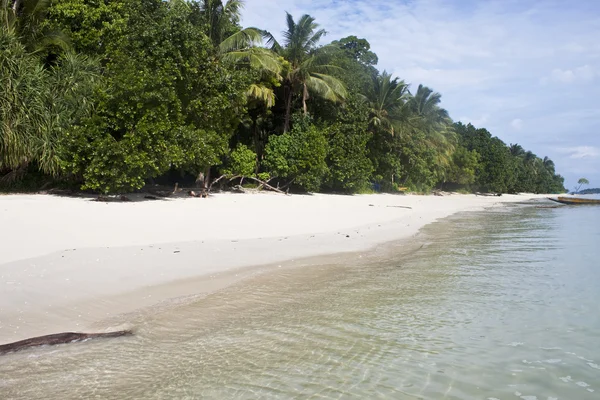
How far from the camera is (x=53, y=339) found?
3629 millimetres

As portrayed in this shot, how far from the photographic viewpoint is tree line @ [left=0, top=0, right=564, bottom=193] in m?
13.3

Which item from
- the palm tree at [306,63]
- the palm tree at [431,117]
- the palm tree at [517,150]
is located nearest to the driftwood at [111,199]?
the palm tree at [306,63]

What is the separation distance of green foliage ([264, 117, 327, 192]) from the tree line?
0.25 feet

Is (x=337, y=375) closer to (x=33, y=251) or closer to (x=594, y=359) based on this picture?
(x=594, y=359)

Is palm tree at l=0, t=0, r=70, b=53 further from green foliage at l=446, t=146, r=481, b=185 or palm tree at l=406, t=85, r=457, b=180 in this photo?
green foliage at l=446, t=146, r=481, b=185

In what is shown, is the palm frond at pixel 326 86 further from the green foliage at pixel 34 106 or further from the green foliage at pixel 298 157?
the green foliage at pixel 34 106

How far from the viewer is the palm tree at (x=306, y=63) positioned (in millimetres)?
Answer: 24281

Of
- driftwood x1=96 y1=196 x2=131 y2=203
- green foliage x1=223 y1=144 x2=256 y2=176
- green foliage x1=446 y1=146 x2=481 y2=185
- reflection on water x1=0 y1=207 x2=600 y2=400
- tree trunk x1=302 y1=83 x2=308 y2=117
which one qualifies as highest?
tree trunk x1=302 y1=83 x2=308 y2=117

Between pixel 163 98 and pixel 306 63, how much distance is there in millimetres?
11727

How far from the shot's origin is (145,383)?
3031mm

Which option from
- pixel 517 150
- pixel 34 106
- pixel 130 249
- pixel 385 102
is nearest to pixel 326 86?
pixel 385 102

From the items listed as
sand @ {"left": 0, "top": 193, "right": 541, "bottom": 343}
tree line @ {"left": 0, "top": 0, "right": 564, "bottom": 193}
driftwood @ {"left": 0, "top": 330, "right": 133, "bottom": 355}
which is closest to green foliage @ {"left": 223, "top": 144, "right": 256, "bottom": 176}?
tree line @ {"left": 0, "top": 0, "right": 564, "bottom": 193}

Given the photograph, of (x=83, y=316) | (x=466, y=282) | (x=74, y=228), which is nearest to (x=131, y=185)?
(x=74, y=228)

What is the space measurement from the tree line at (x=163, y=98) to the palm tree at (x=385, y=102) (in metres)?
3.01
